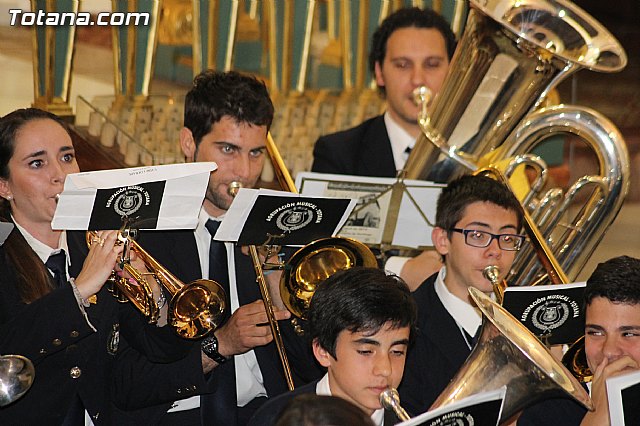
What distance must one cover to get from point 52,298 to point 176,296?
39cm

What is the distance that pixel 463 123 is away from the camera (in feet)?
14.0

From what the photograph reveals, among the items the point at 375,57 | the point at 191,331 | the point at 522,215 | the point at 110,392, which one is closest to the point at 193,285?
the point at 191,331

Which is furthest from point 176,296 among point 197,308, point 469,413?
point 469,413

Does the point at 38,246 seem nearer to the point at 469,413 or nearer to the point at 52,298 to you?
the point at 52,298

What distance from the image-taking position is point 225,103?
3791mm

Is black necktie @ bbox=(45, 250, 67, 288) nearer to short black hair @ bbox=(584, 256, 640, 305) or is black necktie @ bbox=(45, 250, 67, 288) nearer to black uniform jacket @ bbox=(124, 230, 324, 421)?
black uniform jacket @ bbox=(124, 230, 324, 421)

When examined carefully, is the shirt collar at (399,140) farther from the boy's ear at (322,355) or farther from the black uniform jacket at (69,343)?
the boy's ear at (322,355)

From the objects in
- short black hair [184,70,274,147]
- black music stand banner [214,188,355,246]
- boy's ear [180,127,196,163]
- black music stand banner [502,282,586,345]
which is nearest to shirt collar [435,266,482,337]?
black music stand banner [502,282,586,345]

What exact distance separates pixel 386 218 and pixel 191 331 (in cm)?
93

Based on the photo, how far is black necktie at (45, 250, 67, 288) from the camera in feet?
10.9

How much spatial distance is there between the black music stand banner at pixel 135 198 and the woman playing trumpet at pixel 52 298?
0.35 feet

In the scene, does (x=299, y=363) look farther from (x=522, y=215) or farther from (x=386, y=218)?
(x=522, y=215)

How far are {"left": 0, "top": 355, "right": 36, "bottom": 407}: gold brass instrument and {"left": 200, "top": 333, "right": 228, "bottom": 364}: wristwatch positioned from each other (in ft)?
2.65

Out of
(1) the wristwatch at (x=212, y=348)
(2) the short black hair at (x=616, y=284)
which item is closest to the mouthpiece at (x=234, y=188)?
(1) the wristwatch at (x=212, y=348)
